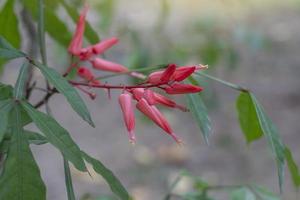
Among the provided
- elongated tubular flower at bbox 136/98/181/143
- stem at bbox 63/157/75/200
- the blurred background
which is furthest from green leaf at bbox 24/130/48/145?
the blurred background

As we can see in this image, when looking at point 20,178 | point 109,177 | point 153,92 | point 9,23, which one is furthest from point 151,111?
point 9,23

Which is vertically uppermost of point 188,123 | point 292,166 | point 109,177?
point 109,177

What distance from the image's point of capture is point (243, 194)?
1370 mm

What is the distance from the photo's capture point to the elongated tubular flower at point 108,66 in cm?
127

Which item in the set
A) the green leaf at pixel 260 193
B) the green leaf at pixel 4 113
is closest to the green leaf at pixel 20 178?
the green leaf at pixel 4 113

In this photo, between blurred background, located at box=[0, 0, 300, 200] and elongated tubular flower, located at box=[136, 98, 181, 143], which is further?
blurred background, located at box=[0, 0, 300, 200]

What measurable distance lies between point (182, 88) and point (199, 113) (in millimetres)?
71

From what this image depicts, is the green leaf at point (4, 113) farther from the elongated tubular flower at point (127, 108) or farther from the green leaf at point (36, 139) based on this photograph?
the elongated tubular flower at point (127, 108)

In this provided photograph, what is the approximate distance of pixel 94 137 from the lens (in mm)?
4770

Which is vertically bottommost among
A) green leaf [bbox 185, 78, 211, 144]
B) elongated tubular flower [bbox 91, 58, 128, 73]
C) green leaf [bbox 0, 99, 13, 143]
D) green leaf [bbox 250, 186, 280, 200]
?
green leaf [bbox 250, 186, 280, 200]

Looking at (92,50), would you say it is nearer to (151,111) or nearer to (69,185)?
(151,111)

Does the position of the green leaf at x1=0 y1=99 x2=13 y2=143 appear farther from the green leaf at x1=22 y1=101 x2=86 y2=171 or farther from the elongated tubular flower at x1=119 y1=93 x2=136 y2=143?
the elongated tubular flower at x1=119 y1=93 x2=136 y2=143

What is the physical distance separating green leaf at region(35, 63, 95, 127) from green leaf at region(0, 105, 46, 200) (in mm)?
94

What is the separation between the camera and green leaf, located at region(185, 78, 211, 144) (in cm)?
99
